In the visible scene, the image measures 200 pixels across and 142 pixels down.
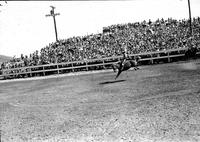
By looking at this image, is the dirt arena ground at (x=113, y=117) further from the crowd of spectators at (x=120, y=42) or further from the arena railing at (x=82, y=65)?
the crowd of spectators at (x=120, y=42)

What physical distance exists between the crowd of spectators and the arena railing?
1112 millimetres

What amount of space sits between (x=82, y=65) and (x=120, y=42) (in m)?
11.7

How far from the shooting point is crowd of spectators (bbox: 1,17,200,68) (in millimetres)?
31438

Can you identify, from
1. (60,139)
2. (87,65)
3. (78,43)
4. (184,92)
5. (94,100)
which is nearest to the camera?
(60,139)

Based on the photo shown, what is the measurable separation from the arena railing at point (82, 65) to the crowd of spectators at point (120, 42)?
111 cm

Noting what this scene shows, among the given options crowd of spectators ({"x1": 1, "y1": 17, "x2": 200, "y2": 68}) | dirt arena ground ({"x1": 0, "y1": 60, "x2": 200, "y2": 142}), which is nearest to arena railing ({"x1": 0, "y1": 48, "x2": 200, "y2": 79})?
crowd of spectators ({"x1": 1, "y1": 17, "x2": 200, "y2": 68})

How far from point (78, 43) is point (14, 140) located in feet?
113

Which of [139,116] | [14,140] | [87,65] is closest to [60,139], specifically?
[14,140]

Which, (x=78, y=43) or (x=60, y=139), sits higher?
(x=78, y=43)

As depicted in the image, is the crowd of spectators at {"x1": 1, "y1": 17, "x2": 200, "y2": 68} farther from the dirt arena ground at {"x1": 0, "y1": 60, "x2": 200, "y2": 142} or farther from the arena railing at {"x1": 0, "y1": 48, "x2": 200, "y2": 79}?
the dirt arena ground at {"x1": 0, "y1": 60, "x2": 200, "y2": 142}

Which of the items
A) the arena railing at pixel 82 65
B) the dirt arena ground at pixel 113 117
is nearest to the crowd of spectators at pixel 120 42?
the arena railing at pixel 82 65

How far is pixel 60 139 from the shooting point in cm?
725

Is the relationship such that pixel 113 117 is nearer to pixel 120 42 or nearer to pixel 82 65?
pixel 82 65

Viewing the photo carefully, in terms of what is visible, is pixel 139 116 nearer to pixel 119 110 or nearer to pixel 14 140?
pixel 119 110
